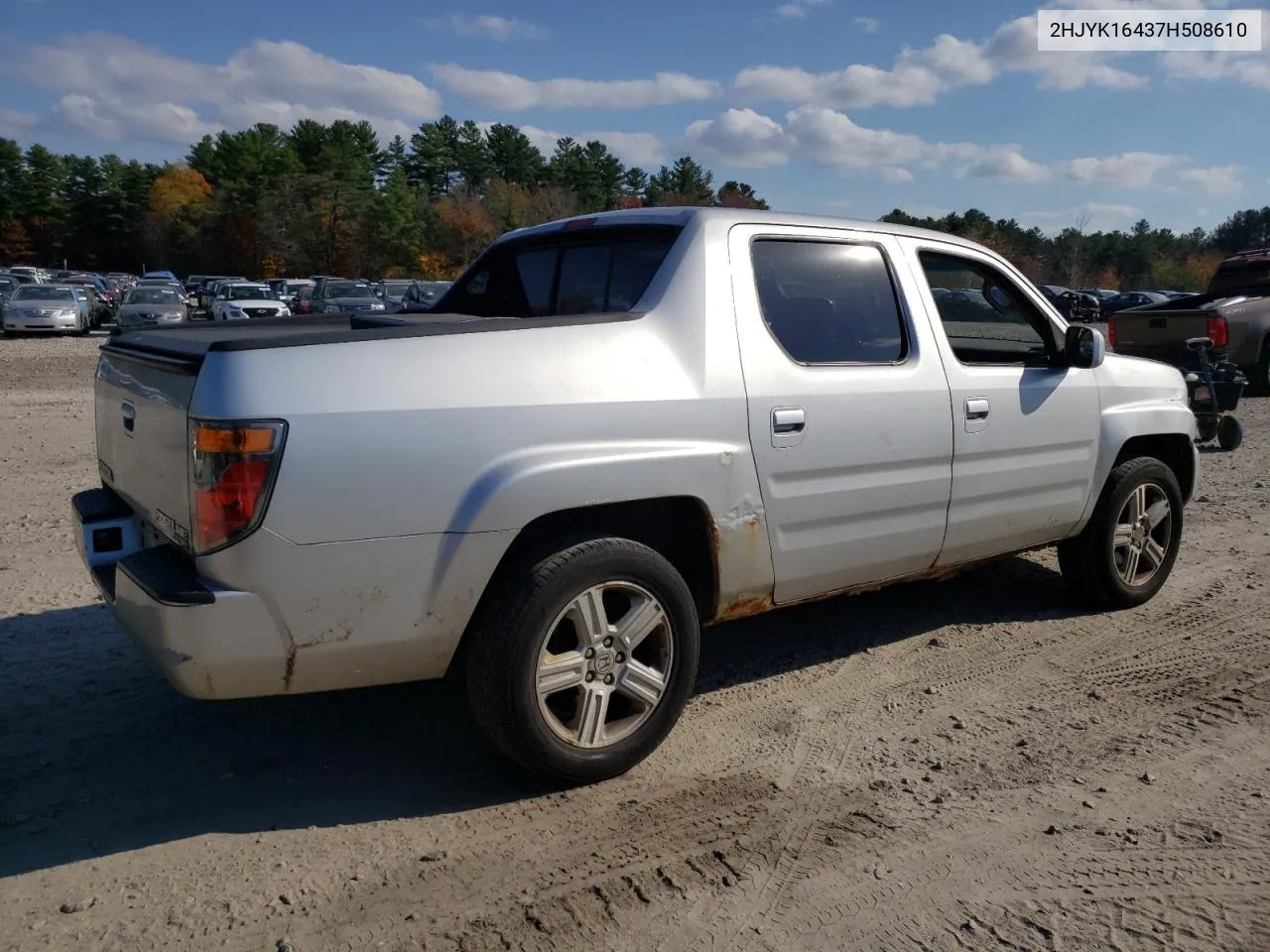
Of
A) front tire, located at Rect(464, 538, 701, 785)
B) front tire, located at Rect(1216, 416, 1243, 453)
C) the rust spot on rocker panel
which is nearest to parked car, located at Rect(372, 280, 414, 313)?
front tire, located at Rect(1216, 416, 1243, 453)

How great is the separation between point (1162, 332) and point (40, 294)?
92.8ft

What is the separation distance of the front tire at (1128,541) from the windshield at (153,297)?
27.6 metres

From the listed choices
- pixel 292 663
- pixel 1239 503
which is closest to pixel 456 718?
pixel 292 663

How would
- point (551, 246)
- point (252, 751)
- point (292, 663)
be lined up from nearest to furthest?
1. point (292, 663)
2. point (252, 751)
3. point (551, 246)

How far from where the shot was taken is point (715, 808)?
11.5 ft

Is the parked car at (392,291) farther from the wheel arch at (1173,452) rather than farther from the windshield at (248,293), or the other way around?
the wheel arch at (1173,452)

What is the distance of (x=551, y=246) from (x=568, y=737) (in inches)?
88.0

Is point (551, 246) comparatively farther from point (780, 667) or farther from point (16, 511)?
point (16, 511)

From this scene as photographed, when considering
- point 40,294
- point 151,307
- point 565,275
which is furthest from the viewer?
point 40,294

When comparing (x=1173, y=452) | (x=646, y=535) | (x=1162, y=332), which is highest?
(x=1162, y=332)

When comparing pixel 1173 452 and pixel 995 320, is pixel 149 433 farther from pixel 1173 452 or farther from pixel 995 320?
pixel 1173 452

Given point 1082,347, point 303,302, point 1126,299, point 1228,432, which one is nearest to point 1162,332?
point 1228,432

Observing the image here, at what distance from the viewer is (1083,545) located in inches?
214

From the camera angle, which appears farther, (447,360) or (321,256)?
(321,256)
